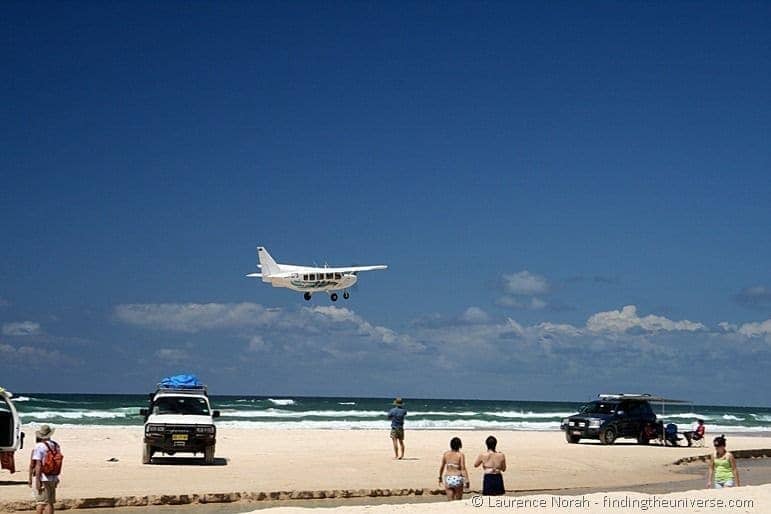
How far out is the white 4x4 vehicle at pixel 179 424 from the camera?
22203 mm

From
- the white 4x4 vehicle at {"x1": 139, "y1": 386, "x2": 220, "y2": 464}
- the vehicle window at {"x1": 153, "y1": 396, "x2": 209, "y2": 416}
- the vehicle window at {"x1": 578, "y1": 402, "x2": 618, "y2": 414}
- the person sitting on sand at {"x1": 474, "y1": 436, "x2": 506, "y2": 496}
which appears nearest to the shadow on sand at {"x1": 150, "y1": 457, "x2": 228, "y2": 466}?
the white 4x4 vehicle at {"x1": 139, "y1": 386, "x2": 220, "y2": 464}

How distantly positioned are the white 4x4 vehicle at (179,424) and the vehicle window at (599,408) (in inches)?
610

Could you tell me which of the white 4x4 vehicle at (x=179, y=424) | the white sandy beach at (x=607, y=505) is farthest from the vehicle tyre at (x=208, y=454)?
the white sandy beach at (x=607, y=505)

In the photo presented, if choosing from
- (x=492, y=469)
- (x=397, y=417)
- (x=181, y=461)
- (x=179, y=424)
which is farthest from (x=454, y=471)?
(x=181, y=461)

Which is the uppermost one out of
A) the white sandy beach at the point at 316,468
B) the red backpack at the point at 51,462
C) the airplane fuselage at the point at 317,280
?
the airplane fuselage at the point at 317,280

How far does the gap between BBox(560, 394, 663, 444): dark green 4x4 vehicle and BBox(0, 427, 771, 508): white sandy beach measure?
0.60 meters

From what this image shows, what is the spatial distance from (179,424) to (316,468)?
10.5ft

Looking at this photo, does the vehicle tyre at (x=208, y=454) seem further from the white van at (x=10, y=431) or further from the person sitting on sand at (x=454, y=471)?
the person sitting on sand at (x=454, y=471)

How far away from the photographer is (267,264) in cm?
4191

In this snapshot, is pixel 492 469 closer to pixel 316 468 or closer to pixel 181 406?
pixel 316 468

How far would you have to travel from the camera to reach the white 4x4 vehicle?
22.2 metres

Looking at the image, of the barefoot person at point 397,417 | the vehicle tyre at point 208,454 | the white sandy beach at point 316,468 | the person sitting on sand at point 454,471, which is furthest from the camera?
the barefoot person at point 397,417

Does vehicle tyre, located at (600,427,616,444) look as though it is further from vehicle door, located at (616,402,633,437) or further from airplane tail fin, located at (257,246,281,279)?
airplane tail fin, located at (257,246,281,279)

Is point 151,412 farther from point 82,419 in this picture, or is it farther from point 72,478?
point 82,419
